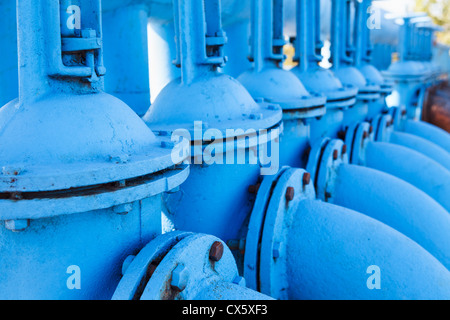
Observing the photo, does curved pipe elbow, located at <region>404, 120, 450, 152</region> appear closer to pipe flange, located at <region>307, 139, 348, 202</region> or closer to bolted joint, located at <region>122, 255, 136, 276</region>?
pipe flange, located at <region>307, 139, 348, 202</region>

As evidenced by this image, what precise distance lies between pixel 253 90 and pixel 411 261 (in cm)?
102

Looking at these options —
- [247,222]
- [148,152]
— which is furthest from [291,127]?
[148,152]

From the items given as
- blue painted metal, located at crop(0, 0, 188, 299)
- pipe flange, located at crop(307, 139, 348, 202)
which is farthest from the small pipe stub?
blue painted metal, located at crop(0, 0, 188, 299)

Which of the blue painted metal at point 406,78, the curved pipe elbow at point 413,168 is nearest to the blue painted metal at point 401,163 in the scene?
the curved pipe elbow at point 413,168

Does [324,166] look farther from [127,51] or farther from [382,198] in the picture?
[127,51]

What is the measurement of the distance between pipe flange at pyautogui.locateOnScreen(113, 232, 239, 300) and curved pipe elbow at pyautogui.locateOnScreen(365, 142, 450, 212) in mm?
1826

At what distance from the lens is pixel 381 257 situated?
146 centimetres

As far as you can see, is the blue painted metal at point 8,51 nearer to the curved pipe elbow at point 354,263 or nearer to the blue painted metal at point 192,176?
the blue painted metal at point 192,176

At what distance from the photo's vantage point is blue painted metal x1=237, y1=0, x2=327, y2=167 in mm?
2070

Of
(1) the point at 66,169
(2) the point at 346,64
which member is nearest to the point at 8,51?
(1) the point at 66,169

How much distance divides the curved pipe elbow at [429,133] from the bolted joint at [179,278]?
353cm

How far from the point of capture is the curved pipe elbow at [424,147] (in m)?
3.28
